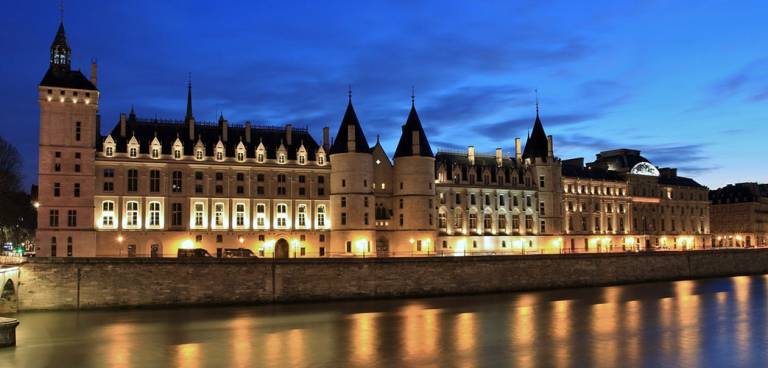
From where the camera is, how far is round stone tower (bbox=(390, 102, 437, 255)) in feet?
244

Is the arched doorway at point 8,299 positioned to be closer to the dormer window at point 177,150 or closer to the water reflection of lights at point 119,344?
the water reflection of lights at point 119,344

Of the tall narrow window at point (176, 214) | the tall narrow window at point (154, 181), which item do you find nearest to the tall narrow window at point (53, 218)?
the tall narrow window at point (154, 181)

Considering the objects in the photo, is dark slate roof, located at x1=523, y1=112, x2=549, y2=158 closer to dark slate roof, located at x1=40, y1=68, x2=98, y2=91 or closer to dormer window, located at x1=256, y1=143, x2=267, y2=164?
dormer window, located at x1=256, y1=143, x2=267, y2=164

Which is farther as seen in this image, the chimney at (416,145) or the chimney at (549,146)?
the chimney at (549,146)

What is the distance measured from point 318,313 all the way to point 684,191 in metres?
78.2

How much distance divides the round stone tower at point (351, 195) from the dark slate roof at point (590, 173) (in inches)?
1350

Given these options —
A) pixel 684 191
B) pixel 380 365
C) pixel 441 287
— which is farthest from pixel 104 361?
pixel 684 191

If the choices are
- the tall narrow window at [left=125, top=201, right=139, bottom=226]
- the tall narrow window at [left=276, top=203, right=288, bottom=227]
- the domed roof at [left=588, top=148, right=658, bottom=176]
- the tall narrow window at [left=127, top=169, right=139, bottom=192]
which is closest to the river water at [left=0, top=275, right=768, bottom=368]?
the tall narrow window at [left=125, top=201, right=139, bottom=226]

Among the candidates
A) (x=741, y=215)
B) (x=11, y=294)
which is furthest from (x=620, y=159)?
(x=11, y=294)

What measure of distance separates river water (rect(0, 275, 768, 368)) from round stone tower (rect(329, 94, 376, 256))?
16.3 m

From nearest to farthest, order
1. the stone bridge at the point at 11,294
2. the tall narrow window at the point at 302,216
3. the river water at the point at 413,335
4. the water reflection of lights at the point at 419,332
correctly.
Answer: the river water at the point at 413,335
the water reflection of lights at the point at 419,332
the stone bridge at the point at 11,294
the tall narrow window at the point at 302,216

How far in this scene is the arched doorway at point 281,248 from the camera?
228ft

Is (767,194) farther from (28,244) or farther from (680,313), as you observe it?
(28,244)

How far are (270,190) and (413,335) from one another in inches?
1309
